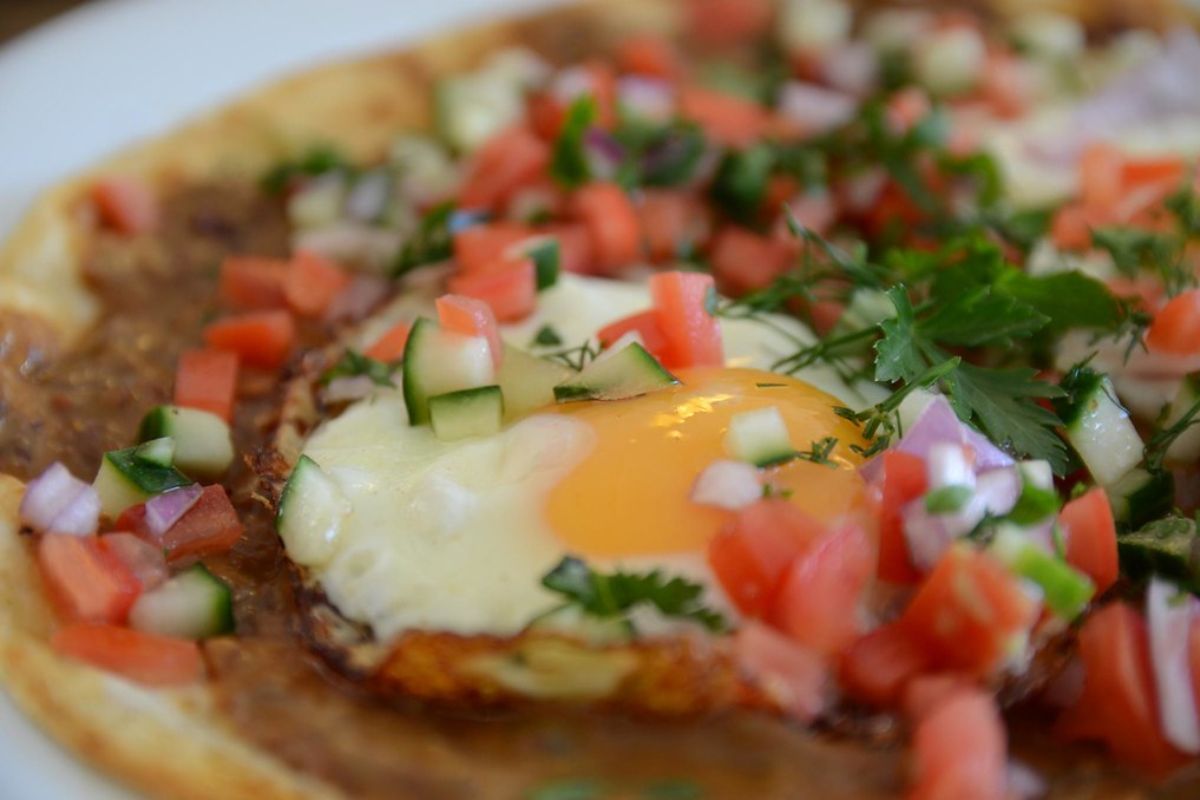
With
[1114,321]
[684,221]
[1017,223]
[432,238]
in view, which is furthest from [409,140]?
A: [1114,321]

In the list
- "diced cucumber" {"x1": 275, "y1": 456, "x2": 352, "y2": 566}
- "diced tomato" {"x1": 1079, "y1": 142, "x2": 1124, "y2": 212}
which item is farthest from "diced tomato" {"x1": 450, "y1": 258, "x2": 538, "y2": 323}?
"diced tomato" {"x1": 1079, "y1": 142, "x2": 1124, "y2": 212}

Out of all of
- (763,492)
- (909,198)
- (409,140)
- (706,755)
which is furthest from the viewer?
(409,140)

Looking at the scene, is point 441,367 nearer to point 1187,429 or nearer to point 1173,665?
point 1173,665

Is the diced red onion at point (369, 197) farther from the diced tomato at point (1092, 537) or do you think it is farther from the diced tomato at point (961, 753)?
the diced tomato at point (961, 753)

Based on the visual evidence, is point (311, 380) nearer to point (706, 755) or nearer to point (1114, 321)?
point (706, 755)

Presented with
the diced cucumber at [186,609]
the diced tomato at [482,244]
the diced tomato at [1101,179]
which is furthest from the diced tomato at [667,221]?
the diced cucumber at [186,609]

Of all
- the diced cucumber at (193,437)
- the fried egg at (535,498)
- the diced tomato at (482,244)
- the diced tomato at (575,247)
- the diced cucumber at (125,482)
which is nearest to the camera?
the fried egg at (535,498)
